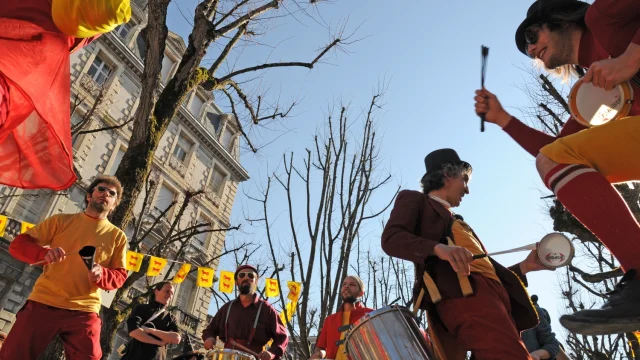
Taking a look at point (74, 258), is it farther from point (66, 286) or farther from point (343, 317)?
point (343, 317)

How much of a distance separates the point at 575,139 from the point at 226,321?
481 cm

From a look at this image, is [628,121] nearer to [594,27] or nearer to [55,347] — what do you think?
[594,27]

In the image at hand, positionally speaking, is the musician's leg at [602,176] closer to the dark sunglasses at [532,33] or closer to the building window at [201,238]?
the dark sunglasses at [532,33]

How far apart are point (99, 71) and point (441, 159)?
79.7ft

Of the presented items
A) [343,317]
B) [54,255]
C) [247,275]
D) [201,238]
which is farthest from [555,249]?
[201,238]

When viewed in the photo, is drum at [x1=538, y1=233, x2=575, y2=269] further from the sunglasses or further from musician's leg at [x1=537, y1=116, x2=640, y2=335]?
the sunglasses

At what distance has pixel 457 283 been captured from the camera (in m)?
2.15

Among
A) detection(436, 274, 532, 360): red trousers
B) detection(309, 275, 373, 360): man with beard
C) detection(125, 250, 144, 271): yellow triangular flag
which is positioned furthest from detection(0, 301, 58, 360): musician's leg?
detection(125, 250, 144, 271): yellow triangular flag

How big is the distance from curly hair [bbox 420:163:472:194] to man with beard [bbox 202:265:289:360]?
11.1 ft

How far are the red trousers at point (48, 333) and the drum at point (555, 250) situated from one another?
3.00 meters

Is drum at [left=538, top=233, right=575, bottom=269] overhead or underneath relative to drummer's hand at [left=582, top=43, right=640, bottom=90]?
underneath

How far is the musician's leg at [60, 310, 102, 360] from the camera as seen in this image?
10.3ft

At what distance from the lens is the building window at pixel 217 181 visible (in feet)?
101

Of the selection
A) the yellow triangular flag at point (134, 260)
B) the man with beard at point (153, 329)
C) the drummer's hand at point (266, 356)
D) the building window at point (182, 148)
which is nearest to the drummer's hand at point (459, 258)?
the drummer's hand at point (266, 356)
